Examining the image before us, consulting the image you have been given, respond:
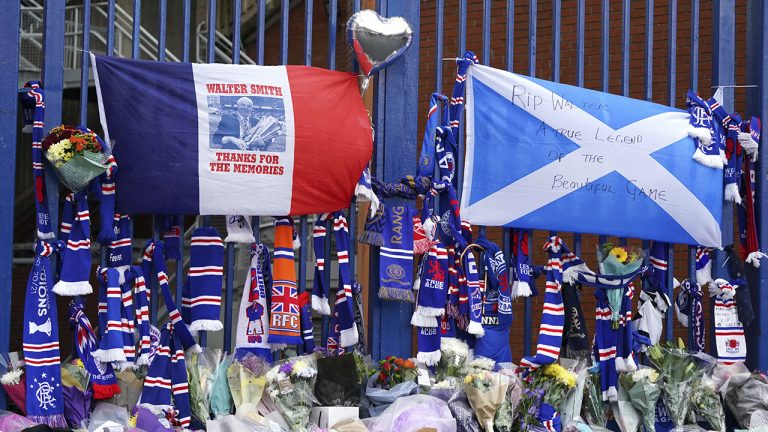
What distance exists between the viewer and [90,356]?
616 centimetres

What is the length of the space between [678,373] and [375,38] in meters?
2.81

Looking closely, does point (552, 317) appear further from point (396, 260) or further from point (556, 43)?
point (556, 43)

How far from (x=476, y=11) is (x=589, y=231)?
4587 mm

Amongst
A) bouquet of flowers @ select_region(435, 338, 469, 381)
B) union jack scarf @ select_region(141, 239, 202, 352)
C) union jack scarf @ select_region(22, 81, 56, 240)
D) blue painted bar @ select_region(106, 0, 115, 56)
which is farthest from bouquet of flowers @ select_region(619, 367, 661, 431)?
blue painted bar @ select_region(106, 0, 115, 56)

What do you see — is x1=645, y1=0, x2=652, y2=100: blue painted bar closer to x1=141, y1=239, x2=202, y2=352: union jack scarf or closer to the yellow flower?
the yellow flower

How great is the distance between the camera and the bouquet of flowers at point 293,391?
6203 mm

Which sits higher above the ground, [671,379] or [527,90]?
[527,90]

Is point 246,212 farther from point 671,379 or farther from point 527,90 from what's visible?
point 671,379

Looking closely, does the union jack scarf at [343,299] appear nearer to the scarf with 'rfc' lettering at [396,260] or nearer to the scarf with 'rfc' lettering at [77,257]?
the scarf with 'rfc' lettering at [396,260]

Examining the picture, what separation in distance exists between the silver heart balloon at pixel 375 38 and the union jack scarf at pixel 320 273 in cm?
98

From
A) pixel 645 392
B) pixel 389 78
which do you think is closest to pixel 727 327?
pixel 645 392

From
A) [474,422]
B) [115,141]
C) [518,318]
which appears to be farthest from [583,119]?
[518,318]

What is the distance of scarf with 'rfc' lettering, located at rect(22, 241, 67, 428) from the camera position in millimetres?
5914

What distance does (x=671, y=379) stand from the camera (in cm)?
710
